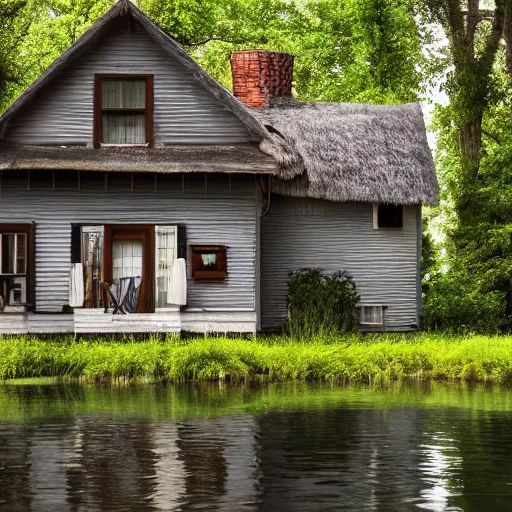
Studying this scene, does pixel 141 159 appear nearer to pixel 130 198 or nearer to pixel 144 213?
pixel 130 198

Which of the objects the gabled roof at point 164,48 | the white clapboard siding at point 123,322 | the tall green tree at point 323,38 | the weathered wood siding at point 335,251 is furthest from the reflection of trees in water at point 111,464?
the tall green tree at point 323,38

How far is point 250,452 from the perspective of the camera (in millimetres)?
16297

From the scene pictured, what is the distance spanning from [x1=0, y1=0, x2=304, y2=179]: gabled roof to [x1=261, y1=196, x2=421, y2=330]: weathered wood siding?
155 inches

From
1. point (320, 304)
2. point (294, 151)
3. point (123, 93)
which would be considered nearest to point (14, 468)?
point (123, 93)

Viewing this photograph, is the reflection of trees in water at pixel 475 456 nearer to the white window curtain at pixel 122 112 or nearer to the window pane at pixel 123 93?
the white window curtain at pixel 122 112

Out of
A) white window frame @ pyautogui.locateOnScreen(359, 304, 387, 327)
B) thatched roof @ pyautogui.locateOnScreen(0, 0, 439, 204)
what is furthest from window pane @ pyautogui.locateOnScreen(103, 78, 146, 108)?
white window frame @ pyautogui.locateOnScreen(359, 304, 387, 327)

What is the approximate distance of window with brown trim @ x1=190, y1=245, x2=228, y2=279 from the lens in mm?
32188

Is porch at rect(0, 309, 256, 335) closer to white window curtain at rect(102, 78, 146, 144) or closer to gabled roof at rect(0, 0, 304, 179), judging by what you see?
gabled roof at rect(0, 0, 304, 179)

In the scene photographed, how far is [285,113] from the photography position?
37.8 m

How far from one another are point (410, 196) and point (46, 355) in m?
12.1

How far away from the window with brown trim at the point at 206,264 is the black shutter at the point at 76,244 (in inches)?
103

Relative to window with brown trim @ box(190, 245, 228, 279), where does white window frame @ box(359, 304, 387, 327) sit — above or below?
below

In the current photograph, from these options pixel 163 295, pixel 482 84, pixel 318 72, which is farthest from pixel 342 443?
Answer: pixel 318 72

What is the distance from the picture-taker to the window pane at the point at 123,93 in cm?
3244
